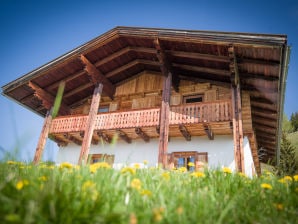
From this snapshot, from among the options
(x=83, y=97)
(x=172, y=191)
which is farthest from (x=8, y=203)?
(x=83, y=97)

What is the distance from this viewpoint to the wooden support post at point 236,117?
898 centimetres

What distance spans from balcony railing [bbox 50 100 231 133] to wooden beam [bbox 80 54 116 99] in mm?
2091

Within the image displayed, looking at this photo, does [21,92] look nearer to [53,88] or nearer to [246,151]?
[53,88]

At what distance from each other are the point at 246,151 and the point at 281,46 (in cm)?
554

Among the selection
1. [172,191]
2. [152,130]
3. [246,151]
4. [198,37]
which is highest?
[198,37]

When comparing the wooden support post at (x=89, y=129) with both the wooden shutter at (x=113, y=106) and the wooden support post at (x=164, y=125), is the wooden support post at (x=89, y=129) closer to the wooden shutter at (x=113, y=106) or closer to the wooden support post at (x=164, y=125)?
the wooden shutter at (x=113, y=106)

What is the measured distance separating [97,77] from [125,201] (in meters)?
11.9

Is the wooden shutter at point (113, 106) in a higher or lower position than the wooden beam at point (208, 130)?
higher

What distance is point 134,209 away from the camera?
179cm

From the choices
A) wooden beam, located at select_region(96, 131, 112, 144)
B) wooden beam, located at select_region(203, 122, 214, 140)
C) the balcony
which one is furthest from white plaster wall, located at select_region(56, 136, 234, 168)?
wooden beam, located at select_region(96, 131, 112, 144)

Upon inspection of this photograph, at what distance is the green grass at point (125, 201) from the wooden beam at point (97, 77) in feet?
33.4

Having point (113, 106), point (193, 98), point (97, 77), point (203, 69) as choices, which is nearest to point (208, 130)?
point (193, 98)

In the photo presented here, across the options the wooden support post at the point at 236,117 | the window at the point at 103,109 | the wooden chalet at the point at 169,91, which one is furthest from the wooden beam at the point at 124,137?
the wooden support post at the point at 236,117

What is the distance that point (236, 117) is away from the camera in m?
9.64
